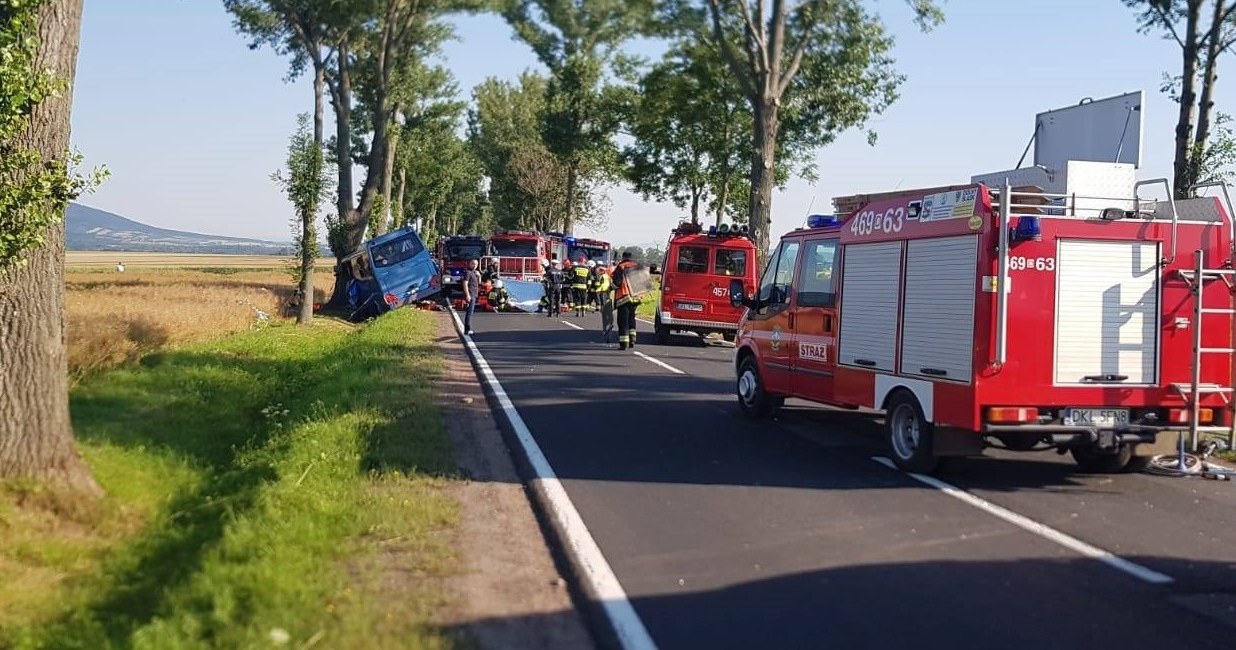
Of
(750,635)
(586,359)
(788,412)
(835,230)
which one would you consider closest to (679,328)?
(586,359)

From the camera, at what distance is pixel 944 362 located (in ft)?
30.2

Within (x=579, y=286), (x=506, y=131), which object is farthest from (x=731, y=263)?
(x=506, y=131)

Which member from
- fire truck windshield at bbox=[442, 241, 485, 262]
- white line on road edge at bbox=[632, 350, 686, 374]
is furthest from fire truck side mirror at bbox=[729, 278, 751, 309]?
fire truck windshield at bbox=[442, 241, 485, 262]

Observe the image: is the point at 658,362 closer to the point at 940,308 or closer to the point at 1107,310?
the point at 940,308

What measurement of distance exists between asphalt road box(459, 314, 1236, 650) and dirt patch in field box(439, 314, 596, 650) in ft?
1.33

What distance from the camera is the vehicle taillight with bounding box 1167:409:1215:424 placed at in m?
9.10

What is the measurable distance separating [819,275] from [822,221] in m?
0.60

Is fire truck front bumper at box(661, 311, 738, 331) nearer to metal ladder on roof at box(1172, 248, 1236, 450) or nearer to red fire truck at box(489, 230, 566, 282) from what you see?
red fire truck at box(489, 230, 566, 282)

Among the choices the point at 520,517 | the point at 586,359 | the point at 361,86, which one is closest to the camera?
the point at 520,517

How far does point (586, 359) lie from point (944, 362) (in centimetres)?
1139

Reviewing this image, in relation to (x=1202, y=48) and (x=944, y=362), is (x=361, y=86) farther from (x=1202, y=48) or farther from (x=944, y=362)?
(x=944, y=362)

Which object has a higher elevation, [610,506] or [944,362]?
[944,362]

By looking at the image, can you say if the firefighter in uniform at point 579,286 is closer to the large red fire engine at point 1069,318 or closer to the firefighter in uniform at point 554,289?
the firefighter in uniform at point 554,289

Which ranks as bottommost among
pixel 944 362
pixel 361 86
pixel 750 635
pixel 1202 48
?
pixel 750 635
